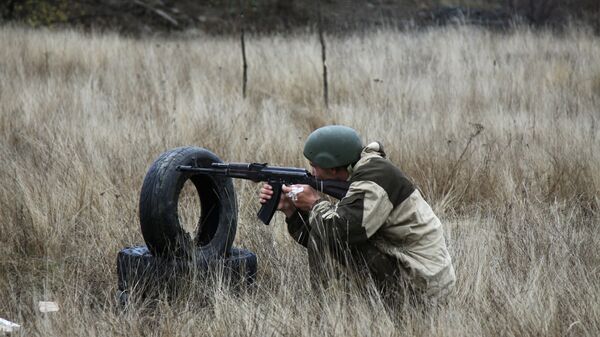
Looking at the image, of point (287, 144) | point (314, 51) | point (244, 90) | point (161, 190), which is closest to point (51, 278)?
point (161, 190)

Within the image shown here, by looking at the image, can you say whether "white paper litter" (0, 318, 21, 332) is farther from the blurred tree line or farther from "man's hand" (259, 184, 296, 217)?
the blurred tree line

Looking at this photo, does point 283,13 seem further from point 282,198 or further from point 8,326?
point 8,326

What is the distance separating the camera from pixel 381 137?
284 inches

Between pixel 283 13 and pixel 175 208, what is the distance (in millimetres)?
16166

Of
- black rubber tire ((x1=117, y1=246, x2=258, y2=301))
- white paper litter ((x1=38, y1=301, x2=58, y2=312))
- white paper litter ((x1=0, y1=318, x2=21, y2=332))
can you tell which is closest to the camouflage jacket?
black rubber tire ((x1=117, y1=246, x2=258, y2=301))

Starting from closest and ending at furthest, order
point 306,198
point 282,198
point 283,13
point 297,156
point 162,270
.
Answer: point 306,198, point 282,198, point 162,270, point 297,156, point 283,13

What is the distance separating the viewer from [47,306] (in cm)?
379

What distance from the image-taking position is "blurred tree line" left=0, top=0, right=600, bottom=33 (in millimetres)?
17375

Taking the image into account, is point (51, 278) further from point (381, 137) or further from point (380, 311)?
point (381, 137)

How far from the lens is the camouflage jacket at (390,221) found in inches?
139

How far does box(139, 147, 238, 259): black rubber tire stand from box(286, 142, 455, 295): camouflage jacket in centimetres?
71

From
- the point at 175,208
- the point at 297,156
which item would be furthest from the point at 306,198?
the point at 297,156

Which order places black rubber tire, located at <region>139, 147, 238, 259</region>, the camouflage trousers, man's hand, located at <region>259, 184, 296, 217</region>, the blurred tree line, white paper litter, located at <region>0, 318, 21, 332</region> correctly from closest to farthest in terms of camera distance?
white paper litter, located at <region>0, 318, 21, 332</region>
the camouflage trousers
man's hand, located at <region>259, 184, 296, 217</region>
black rubber tire, located at <region>139, 147, 238, 259</region>
the blurred tree line

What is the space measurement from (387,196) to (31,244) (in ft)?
7.59
